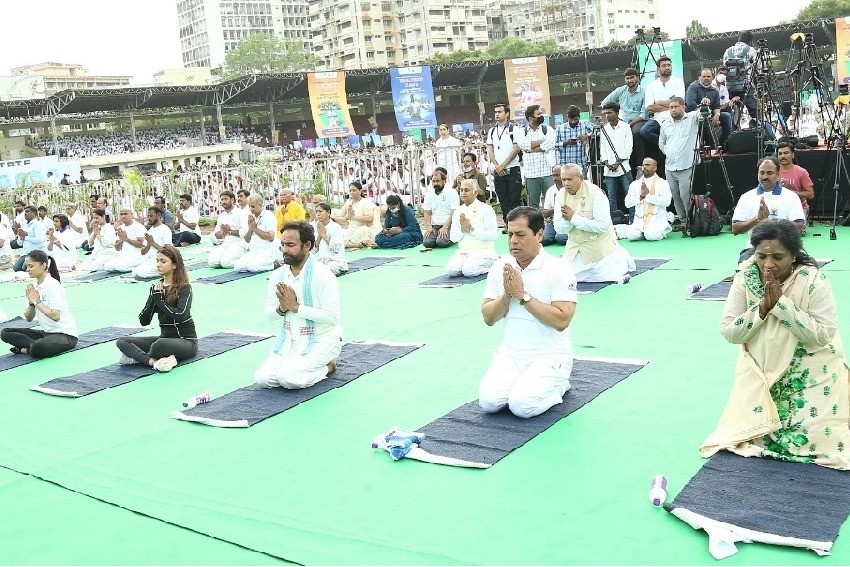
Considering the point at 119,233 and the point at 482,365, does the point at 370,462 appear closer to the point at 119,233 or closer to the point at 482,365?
the point at 482,365

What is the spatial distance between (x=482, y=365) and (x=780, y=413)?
2.29m

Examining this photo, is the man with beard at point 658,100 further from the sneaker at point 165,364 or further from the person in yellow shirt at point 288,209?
the sneaker at point 165,364

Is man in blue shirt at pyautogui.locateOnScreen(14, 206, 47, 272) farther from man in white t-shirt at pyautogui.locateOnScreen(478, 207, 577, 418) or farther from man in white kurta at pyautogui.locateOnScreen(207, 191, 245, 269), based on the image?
man in white t-shirt at pyautogui.locateOnScreen(478, 207, 577, 418)

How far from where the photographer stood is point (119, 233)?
1129 cm

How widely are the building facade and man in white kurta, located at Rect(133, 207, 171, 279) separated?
317 ft

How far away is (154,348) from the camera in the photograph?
616cm

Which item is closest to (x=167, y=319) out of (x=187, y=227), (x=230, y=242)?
(x=230, y=242)

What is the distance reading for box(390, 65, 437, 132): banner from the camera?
26188mm

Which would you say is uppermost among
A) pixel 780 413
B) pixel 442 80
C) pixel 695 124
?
pixel 442 80

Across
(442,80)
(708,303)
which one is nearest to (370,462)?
(708,303)

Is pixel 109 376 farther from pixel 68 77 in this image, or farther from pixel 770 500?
pixel 68 77

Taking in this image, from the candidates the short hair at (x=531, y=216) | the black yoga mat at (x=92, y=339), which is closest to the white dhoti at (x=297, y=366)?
the short hair at (x=531, y=216)

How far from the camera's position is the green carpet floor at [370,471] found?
3158 millimetres

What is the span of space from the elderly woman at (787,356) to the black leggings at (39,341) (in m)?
5.25
